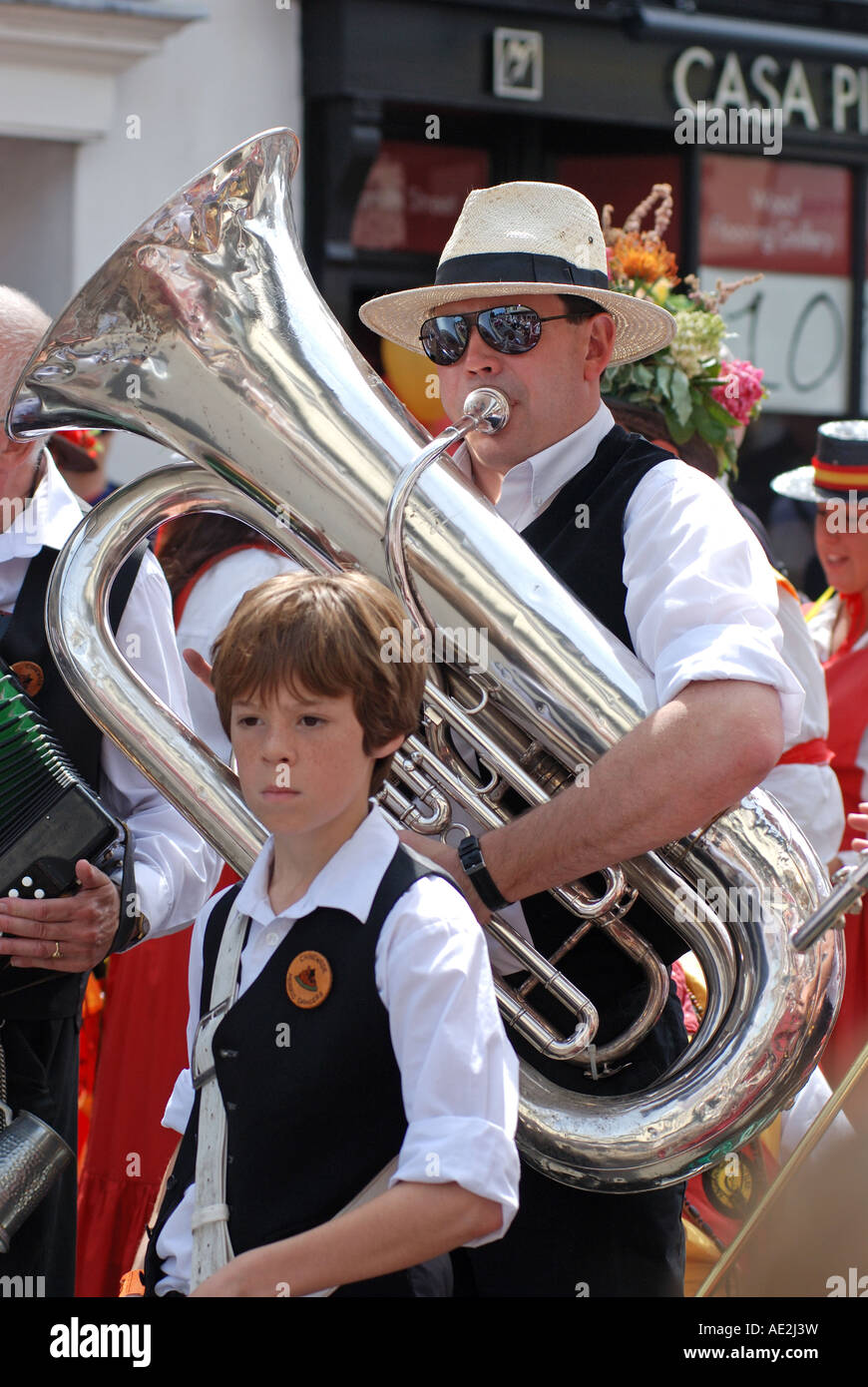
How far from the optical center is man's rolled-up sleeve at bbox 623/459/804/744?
81.3 inches

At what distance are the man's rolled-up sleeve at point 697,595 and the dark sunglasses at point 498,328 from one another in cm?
26

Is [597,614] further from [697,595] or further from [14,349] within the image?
[14,349]

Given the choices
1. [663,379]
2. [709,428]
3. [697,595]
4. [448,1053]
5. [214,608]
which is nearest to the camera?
[448,1053]

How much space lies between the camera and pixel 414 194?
6.66m

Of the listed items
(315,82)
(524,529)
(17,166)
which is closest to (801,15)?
(315,82)

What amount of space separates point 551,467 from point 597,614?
22cm

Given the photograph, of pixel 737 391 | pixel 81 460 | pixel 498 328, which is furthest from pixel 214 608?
pixel 81 460

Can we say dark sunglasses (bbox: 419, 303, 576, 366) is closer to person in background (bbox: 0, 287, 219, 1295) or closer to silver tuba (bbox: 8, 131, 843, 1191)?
silver tuba (bbox: 8, 131, 843, 1191)

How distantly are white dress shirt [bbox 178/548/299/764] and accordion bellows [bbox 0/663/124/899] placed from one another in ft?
2.96

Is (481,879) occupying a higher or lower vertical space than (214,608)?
lower

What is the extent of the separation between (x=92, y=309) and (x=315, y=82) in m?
4.18

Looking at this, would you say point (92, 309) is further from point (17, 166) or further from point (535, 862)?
point (17, 166)
